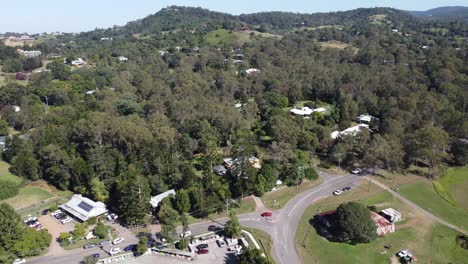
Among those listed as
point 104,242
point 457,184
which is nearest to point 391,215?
point 457,184

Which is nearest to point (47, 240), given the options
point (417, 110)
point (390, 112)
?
point (390, 112)

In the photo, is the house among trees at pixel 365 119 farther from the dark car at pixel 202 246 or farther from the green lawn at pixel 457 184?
the dark car at pixel 202 246

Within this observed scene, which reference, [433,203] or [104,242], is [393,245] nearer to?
[433,203]

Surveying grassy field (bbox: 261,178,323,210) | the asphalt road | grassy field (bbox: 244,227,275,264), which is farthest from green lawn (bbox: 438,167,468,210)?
grassy field (bbox: 244,227,275,264)

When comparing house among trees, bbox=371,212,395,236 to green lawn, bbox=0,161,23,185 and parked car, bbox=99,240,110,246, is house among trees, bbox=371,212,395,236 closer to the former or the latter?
parked car, bbox=99,240,110,246

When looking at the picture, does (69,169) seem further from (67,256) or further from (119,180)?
(67,256)
